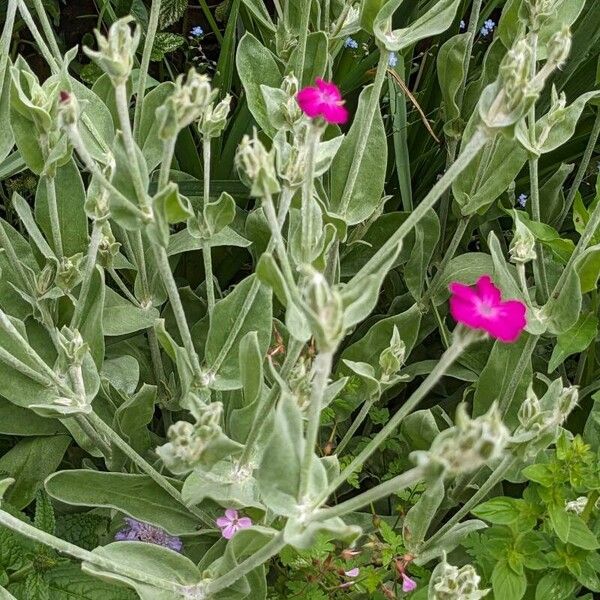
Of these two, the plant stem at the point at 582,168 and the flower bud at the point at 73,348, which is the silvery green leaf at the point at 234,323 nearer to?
the flower bud at the point at 73,348

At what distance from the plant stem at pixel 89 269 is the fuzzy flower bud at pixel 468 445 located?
0.50 m

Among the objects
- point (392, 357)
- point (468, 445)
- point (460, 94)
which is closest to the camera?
point (468, 445)

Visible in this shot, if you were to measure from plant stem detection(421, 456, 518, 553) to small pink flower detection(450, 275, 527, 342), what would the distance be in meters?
0.34

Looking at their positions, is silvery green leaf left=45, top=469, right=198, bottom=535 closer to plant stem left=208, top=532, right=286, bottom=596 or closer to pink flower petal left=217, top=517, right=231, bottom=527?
pink flower petal left=217, top=517, right=231, bottom=527

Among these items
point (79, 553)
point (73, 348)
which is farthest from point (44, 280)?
point (79, 553)

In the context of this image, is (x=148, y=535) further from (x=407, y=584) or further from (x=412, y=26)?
(x=412, y=26)

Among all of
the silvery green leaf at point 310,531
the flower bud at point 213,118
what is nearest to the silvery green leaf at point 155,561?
the silvery green leaf at point 310,531

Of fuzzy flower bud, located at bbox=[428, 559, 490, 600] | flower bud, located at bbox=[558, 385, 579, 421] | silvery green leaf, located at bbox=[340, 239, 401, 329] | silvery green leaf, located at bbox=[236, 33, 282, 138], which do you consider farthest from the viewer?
silvery green leaf, located at bbox=[236, 33, 282, 138]

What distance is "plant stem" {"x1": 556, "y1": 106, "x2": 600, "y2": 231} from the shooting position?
1.31m

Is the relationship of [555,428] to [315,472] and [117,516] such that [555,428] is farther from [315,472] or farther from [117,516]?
[117,516]

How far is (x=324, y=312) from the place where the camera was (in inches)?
25.1

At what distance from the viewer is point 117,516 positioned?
3.97 ft

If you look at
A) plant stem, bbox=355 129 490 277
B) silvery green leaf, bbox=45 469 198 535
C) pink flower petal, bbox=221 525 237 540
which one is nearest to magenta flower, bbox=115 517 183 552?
silvery green leaf, bbox=45 469 198 535

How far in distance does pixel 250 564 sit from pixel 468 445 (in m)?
0.30
